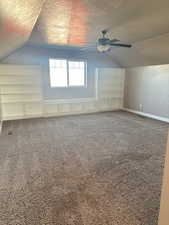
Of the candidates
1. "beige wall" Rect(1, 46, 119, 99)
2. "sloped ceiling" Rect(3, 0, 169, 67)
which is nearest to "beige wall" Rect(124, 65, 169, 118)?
"sloped ceiling" Rect(3, 0, 169, 67)

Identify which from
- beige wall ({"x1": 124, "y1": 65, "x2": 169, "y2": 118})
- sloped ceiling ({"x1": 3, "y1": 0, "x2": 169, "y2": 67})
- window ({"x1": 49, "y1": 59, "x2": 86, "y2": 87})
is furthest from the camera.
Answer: window ({"x1": 49, "y1": 59, "x2": 86, "y2": 87})

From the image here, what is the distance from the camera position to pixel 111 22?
2.85m

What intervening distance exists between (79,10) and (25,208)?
275 centimetres

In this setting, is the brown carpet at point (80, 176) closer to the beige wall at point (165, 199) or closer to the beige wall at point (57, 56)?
the beige wall at point (165, 199)

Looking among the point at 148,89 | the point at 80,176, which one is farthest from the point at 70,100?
the point at 80,176

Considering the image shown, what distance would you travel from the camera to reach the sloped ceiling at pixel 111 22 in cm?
212

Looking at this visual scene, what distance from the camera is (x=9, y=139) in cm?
341

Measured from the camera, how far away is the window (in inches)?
215

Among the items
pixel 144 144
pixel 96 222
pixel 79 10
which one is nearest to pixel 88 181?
pixel 96 222

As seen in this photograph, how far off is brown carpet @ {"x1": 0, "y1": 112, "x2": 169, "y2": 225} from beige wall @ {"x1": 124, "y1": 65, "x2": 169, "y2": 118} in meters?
1.49

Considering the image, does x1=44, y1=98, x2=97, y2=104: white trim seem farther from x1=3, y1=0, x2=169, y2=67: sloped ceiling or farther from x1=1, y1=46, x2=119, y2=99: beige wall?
x1=3, y1=0, x2=169, y2=67: sloped ceiling

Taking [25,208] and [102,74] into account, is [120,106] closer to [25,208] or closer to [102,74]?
[102,74]

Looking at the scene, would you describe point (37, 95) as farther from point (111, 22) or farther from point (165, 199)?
point (165, 199)

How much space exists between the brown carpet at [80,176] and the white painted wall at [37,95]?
4.28 feet
